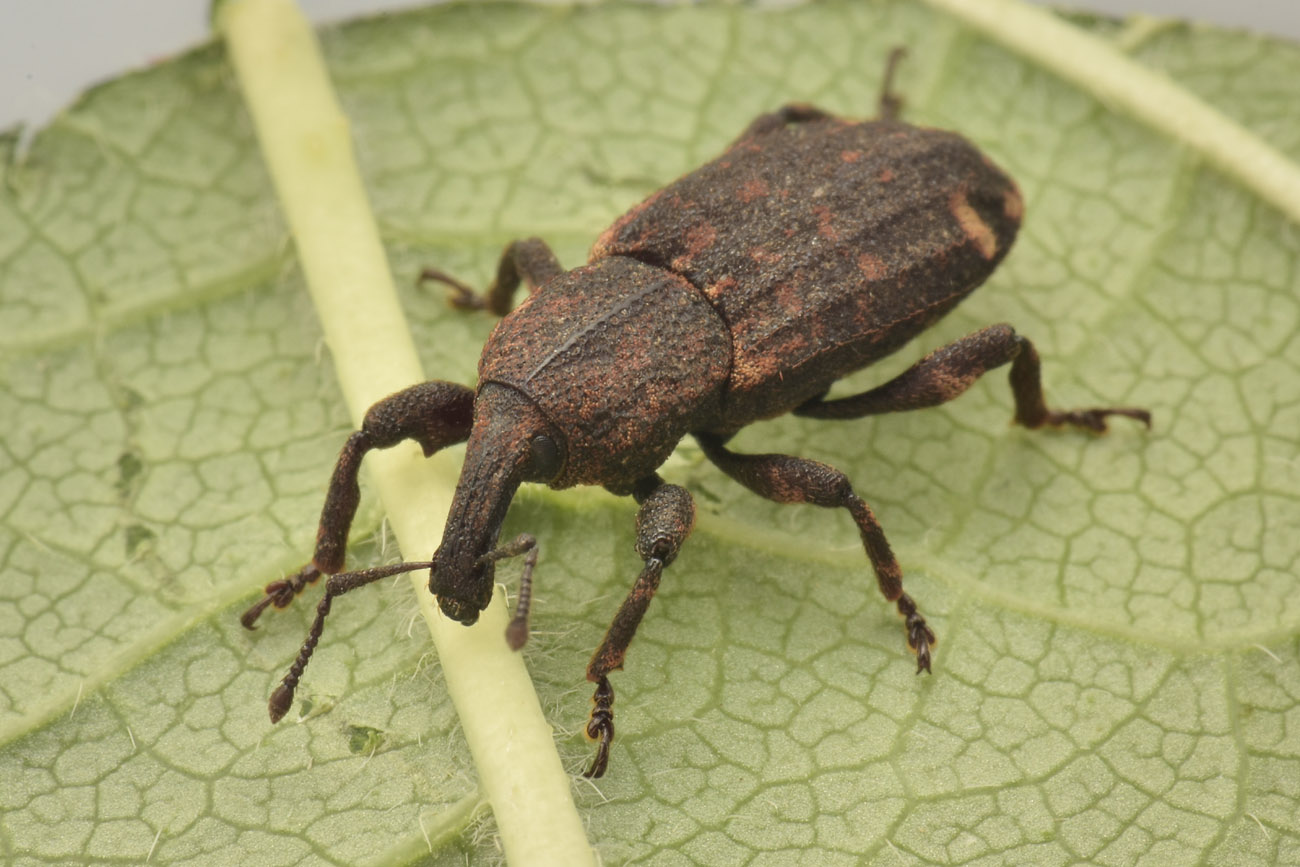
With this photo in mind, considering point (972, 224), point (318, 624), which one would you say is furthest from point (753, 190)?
point (318, 624)

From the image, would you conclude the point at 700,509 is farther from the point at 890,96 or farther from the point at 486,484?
the point at 890,96

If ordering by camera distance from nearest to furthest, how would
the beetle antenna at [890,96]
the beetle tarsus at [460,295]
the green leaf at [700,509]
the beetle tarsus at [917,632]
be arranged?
the green leaf at [700,509], the beetle tarsus at [917,632], the beetle tarsus at [460,295], the beetle antenna at [890,96]

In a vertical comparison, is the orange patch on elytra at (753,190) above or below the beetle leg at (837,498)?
above

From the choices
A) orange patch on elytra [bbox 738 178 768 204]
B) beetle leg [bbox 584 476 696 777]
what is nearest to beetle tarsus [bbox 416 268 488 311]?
orange patch on elytra [bbox 738 178 768 204]

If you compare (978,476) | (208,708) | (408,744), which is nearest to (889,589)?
(978,476)

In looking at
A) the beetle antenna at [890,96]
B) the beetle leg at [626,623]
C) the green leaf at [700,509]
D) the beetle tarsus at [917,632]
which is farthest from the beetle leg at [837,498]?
the beetle antenna at [890,96]

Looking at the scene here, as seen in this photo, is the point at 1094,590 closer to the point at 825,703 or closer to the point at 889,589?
the point at 889,589

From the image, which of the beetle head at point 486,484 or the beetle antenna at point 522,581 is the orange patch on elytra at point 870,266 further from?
the beetle antenna at point 522,581
